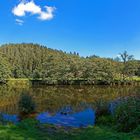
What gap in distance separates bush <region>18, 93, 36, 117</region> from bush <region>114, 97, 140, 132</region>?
47.3 feet

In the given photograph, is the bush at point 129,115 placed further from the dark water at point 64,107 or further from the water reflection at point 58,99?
the water reflection at point 58,99

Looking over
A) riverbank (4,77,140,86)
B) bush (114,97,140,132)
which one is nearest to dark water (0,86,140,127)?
bush (114,97,140,132)

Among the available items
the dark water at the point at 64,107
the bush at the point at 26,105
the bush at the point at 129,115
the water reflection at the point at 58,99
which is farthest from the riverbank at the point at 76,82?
the bush at the point at 129,115

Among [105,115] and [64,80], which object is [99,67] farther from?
[105,115]

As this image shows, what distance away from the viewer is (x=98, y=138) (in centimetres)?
1420

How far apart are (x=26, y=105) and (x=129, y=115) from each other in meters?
16.2

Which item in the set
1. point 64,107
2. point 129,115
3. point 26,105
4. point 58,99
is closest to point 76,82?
point 58,99

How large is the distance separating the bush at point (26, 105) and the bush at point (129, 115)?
14406 mm

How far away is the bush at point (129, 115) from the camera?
17.1 meters

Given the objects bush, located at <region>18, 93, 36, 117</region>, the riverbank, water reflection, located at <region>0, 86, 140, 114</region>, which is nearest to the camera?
bush, located at <region>18, 93, 36, 117</region>

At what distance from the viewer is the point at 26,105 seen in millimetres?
31328

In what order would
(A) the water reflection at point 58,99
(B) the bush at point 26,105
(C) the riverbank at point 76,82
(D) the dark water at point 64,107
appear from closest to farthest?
(D) the dark water at point 64,107 < (B) the bush at point 26,105 < (A) the water reflection at point 58,99 < (C) the riverbank at point 76,82

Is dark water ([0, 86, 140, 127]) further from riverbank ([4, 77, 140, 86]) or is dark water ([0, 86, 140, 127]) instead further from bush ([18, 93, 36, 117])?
riverbank ([4, 77, 140, 86])

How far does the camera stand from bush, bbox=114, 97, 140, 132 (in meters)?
17.1
